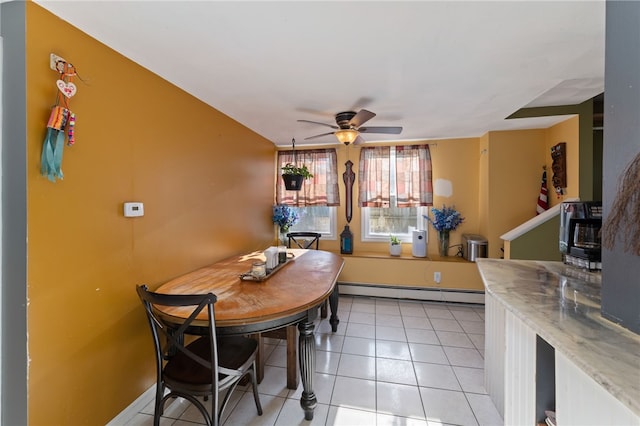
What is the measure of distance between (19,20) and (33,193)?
0.82 metres

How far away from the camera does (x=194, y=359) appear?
1.32 metres

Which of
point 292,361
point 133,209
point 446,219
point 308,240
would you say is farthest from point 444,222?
point 133,209

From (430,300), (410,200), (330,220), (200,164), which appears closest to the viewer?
(200,164)

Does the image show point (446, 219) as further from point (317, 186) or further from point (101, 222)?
point (101, 222)

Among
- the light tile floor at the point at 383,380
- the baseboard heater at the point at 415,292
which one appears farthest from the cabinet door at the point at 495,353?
the baseboard heater at the point at 415,292

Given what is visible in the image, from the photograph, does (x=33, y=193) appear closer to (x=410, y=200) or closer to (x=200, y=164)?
(x=200, y=164)

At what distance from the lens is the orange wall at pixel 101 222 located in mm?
1238

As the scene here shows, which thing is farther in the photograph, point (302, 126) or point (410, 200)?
point (410, 200)

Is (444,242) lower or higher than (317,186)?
lower

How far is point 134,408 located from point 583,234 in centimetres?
312

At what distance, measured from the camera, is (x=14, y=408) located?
1.21m

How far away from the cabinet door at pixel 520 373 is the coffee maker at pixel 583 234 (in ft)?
2.49

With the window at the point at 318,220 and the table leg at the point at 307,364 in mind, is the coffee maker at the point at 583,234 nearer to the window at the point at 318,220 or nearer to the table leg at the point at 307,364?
the table leg at the point at 307,364

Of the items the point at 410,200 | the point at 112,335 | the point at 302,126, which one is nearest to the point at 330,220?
the point at 410,200
